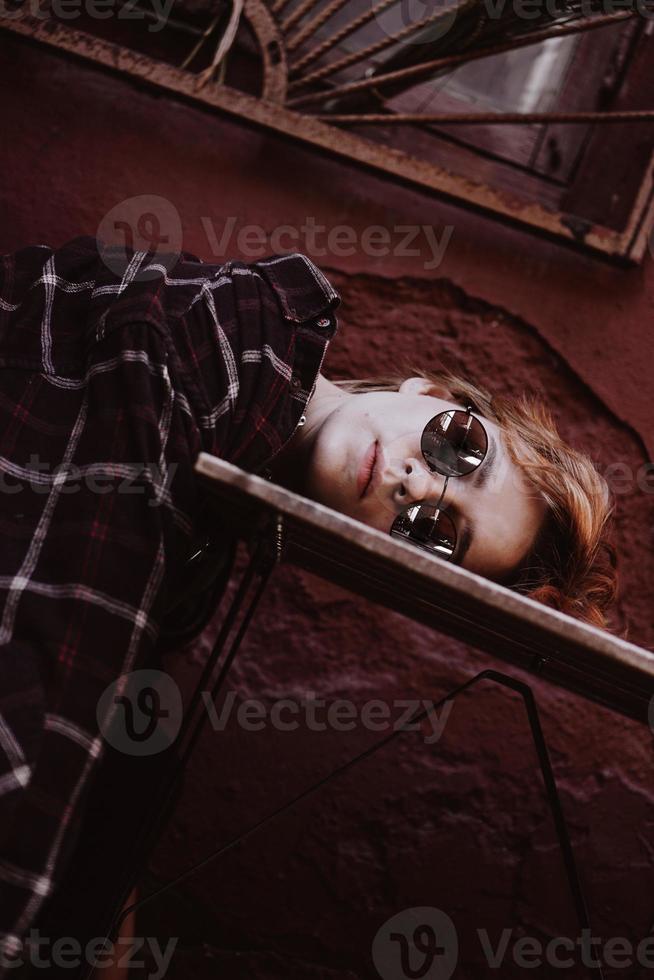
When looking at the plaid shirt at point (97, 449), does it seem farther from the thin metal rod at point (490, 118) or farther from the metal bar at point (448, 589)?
the thin metal rod at point (490, 118)

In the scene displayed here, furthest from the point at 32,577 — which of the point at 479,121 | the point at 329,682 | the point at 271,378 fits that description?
the point at 479,121

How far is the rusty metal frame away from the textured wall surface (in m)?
0.07

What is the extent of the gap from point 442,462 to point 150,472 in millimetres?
392

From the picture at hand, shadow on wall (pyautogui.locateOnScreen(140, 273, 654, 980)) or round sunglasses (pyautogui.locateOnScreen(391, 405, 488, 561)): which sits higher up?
round sunglasses (pyautogui.locateOnScreen(391, 405, 488, 561))

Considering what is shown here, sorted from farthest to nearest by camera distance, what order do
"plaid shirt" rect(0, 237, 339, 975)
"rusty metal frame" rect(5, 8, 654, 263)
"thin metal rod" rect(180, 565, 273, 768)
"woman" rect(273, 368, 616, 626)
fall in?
"rusty metal frame" rect(5, 8, 654, 263) → "woman" rect(273, 368, 616, 626) → "thin metal rod" rect(180, 565, 273, 768) → "plaid shirt" rect(0, 237, 339, 975)

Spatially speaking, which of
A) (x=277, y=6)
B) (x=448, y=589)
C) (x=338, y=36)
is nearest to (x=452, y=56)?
(x=338, y=36)

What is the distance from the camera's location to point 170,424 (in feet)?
3.17

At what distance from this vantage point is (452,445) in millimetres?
1078

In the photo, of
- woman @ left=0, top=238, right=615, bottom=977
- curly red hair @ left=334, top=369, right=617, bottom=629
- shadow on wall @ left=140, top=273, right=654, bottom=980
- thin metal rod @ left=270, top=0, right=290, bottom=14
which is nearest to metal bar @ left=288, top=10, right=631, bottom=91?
thin metal rod @ left=270, top=0, right=290, bottom=14

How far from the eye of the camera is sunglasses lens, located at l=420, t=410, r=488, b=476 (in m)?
1.08

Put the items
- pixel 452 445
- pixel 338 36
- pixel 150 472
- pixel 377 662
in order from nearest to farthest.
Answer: pixel 150 472 < pixel 452 445 < pixel 338 36 < pixel 377 662

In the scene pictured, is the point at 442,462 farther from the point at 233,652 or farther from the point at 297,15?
the point at 297,15

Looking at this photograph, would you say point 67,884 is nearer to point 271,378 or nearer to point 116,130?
point 271,378

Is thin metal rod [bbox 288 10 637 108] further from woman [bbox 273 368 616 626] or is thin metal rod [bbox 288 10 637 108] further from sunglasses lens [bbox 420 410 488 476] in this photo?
sunglasses lens [bbox 420 410 488 476]
